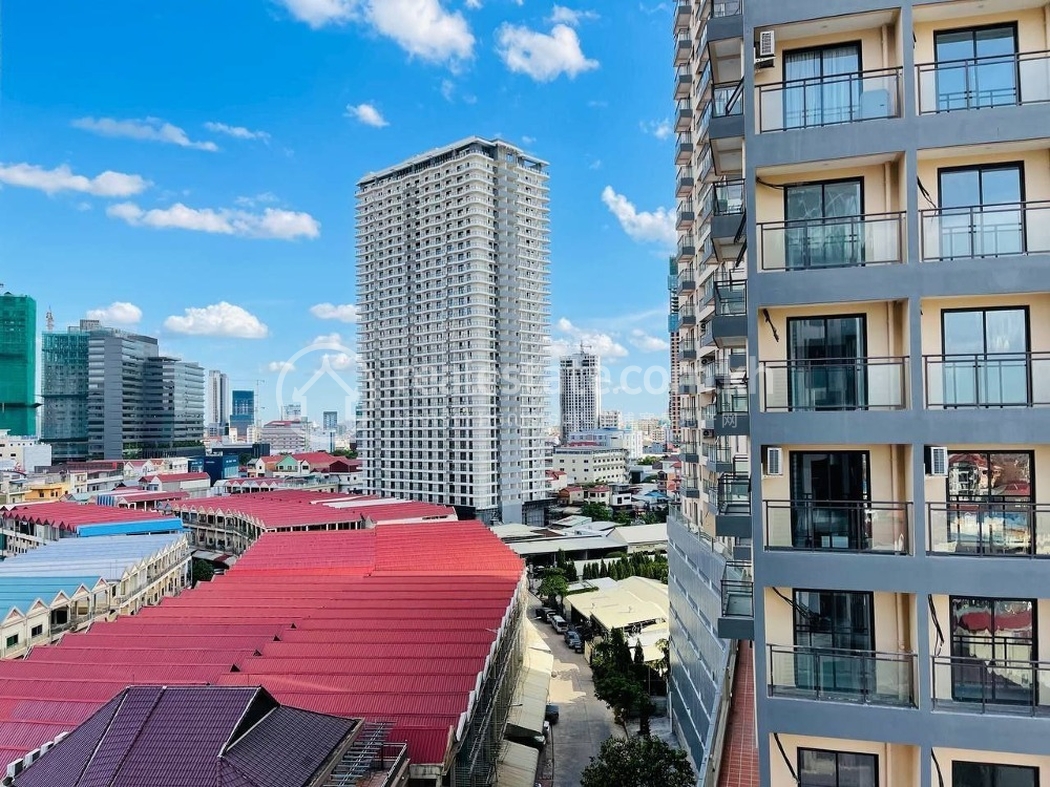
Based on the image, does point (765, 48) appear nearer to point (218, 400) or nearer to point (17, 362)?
point (17, 362)

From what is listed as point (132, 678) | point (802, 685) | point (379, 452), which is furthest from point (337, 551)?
point (379, 452)

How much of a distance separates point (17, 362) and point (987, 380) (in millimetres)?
81180

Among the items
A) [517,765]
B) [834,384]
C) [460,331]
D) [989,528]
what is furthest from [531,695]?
[460,331]

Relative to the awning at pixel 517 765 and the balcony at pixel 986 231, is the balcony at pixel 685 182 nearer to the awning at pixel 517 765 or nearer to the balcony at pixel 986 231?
the balcony at pixel 986 231

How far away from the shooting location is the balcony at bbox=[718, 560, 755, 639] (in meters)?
5.32

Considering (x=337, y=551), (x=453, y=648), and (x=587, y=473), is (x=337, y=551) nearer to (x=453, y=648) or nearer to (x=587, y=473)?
(x=453, y=648)

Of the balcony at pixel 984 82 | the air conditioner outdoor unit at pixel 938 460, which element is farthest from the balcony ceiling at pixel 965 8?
the air conditioner outdoor unit at pixel 938 460

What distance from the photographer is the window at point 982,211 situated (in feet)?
15.7

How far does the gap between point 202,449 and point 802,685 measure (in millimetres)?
100496

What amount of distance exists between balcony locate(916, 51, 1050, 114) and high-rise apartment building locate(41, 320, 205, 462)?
3785 inches

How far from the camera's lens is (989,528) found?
472 cm

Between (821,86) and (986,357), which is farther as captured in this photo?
(821,86)

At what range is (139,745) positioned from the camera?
24.7 feet

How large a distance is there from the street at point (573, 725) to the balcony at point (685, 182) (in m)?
13.6
